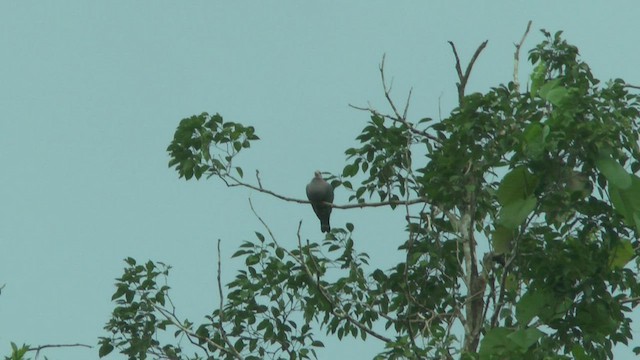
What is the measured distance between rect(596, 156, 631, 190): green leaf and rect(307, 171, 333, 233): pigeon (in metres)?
6.24

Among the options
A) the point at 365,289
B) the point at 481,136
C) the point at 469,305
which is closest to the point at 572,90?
the point at 481,136

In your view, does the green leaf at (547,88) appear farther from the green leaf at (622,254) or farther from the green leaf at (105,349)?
the green leaf at (105,349)

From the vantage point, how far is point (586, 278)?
930 centimetres

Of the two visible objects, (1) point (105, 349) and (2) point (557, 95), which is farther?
(1) point (105, 349)

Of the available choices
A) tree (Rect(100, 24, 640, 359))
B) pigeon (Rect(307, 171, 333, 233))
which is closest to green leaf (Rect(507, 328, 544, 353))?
tree (Rect(100, 24, 640, 359))

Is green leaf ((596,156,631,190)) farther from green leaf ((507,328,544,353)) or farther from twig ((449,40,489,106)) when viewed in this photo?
twig ((449,40,489,106))

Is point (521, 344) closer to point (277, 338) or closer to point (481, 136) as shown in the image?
point (481, 136)

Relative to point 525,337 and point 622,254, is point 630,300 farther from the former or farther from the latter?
point 525,337

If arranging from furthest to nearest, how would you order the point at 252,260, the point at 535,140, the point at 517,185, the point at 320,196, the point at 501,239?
the point at 320,196 < the point at 252,260 < the point at 501,239 < the point at 517,185 < the point at 535,140

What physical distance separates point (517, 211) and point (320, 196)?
6.12m

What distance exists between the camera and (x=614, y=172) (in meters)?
8.79

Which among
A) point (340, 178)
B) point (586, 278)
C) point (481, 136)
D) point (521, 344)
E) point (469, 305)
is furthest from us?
point (340, 178)

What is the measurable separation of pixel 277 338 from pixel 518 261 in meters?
2.51

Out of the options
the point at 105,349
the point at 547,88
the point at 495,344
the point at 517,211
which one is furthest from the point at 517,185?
the point at 105,349
